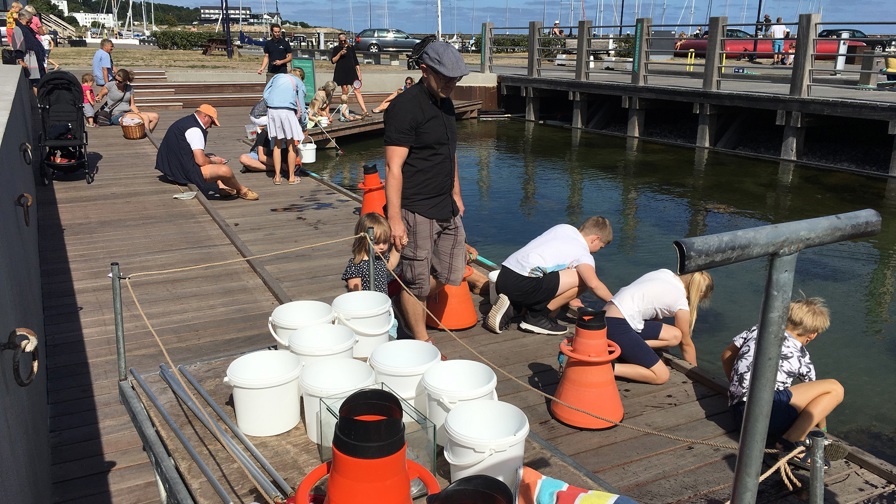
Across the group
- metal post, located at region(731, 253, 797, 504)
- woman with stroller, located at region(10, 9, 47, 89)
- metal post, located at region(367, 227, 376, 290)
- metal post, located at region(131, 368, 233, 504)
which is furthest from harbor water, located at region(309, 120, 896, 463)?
woman with stroller, located at region(10, 9, 47, 89)

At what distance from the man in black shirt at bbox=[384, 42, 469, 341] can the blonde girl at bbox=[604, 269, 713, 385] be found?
3.54ft

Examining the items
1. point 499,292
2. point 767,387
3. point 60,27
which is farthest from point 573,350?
point 60,27

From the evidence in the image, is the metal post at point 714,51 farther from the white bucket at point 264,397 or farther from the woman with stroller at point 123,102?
the white bucket at point 264,397

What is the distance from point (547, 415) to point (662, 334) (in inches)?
43.0

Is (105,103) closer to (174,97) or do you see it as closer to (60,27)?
(174,97)

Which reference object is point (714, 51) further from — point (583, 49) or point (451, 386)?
point (451, 386)

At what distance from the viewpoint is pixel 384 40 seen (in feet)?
126

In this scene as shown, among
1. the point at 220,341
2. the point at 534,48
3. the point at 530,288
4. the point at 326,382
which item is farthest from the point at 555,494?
the point at 534,48

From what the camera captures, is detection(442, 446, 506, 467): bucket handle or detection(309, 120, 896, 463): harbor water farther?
detection(309, 120, 896, 463): harbor water

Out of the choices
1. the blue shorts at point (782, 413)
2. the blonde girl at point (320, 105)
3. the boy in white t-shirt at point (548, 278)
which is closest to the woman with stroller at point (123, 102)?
the blonde girl at point (320, 105)

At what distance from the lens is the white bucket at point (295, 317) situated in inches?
148

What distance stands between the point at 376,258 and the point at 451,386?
2.03 m

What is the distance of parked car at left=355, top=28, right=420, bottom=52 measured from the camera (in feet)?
122

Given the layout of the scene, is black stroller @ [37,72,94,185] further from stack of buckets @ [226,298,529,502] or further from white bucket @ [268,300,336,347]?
stack of buckets @ [226,298,529,502]
